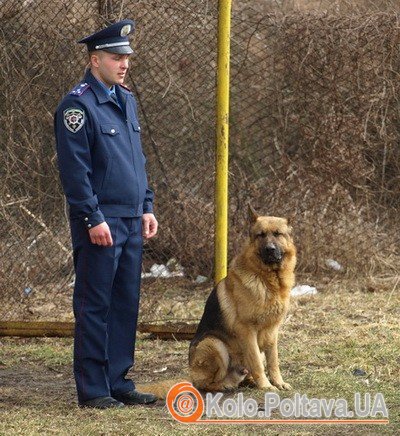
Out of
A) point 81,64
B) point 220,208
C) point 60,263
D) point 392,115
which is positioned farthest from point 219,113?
point 392,115

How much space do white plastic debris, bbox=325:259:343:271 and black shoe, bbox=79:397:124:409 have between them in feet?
14.8

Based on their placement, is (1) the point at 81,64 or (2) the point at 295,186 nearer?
(1) the point at 81,64

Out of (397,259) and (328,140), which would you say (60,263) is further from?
(397,259)

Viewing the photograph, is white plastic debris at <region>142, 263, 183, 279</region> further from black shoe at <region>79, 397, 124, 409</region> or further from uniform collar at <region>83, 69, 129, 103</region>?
uniform collar at <region>83, 69, 129, 103</region>

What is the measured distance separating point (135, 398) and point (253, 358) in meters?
0.80

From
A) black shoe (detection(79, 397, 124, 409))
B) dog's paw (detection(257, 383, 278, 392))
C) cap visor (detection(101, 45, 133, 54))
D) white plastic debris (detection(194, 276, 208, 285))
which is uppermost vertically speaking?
cap visor (detection(101, 45, 133, 54))

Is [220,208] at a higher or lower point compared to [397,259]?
higher

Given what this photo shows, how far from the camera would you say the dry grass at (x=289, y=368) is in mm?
5480

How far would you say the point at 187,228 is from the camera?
29.1 feet

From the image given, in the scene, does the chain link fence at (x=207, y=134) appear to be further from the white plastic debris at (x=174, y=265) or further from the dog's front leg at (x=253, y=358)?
the dog's front leg at (x=253, y=358)

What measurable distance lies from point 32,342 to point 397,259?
4.09 m

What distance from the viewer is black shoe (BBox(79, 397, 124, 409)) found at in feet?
19.4

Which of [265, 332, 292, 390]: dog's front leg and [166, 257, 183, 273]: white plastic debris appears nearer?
[265, 332, 292, 390]: dog's front leg

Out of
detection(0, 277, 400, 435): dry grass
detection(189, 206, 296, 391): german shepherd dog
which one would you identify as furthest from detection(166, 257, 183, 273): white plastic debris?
detection(189, 206, 296, 391): german shepherd dog
